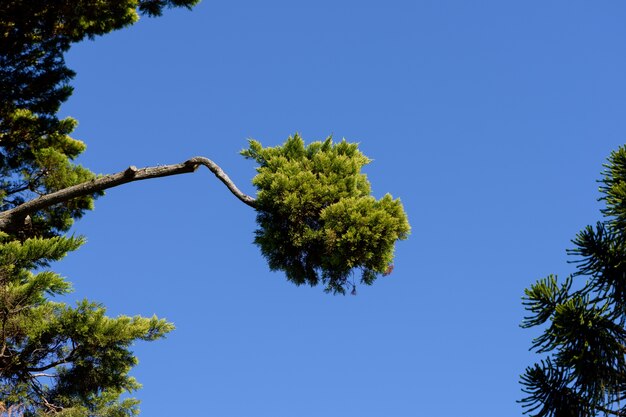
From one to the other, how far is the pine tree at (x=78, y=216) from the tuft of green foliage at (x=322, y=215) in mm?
19

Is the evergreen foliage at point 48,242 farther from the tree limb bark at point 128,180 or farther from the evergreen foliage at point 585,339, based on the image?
the evergreen foliage at point 585,339

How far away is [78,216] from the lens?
16266mm

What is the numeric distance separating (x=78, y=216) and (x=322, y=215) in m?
7.30

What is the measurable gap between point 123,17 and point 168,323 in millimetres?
6716

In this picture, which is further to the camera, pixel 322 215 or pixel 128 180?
pixel 128 180

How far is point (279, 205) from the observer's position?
1185 cm

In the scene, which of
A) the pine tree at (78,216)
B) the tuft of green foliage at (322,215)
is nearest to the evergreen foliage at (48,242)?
the pine tree at (78,216)

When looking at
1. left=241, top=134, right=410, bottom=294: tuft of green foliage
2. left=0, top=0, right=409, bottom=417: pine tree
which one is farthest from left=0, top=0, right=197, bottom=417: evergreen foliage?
left=241, top=134, right=410, bottom=294: tuft of green foliage

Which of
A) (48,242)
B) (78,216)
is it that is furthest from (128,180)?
(78,216)

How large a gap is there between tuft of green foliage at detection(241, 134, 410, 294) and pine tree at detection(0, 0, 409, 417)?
19 millimetres

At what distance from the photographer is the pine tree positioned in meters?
→ 11.4

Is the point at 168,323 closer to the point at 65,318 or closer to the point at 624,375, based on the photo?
the point at 65,318

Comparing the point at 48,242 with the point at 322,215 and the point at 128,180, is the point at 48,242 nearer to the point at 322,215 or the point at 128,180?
the point at 128,180

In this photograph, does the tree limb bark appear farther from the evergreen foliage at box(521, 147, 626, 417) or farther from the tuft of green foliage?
the evergreen foliage at box(521, 147, 626, 417)
